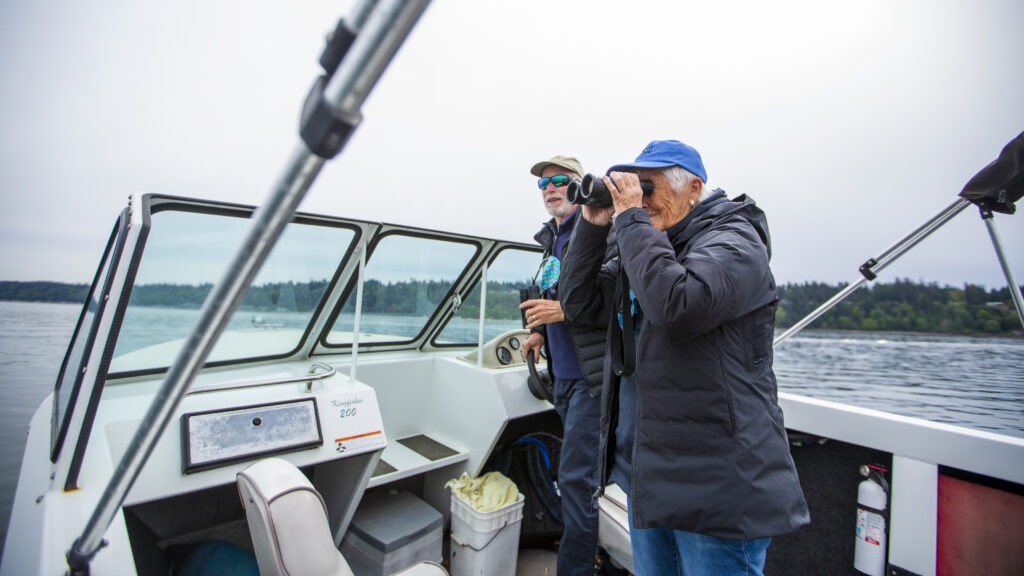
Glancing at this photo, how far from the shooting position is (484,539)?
81.2 inches

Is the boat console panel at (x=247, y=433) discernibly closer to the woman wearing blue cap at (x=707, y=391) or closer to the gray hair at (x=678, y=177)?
the woman wearing blue cap at (x=707, y=391)

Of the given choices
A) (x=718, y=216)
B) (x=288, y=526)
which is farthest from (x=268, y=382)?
(x=718, y=216)

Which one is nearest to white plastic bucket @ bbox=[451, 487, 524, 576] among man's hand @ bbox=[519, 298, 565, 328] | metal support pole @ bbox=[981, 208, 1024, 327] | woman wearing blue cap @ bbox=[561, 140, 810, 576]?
man's hand @ bbox=[519, 298, 565, 328]

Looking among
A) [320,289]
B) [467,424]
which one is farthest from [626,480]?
[320,289]

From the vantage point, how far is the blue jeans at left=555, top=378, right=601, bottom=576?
1.77m

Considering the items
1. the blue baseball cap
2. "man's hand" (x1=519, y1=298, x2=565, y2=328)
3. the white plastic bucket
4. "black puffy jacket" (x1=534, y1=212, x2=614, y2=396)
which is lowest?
the white plastic bucket

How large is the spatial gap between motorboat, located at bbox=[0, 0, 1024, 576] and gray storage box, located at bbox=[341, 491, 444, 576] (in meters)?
0.08

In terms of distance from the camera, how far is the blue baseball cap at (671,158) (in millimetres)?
1169

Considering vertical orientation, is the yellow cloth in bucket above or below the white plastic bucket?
above

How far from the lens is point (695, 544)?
1044 mm

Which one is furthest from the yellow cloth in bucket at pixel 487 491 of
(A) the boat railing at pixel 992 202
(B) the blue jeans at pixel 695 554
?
(A) the boat railing at pixel 992 202

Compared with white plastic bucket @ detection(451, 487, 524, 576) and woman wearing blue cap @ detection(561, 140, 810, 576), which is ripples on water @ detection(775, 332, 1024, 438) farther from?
white plastic bucket @ detection(451, 487, 524, 576)

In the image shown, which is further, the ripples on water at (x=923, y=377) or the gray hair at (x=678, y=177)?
the ripples on water at (x=923, y=377)

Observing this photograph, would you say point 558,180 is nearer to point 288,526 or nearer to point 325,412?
point 325,412
